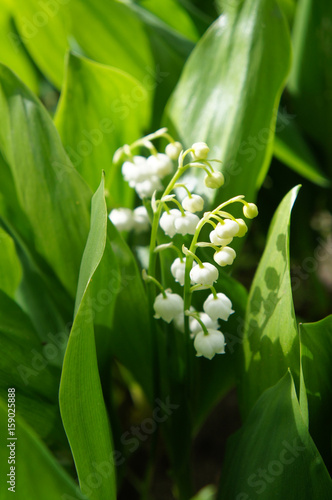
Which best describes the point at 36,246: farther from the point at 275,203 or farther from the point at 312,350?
the point at 275,203

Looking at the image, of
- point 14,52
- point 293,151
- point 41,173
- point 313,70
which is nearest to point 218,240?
point 41,173

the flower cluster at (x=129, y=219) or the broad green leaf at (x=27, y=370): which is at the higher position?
the flower cluster at (x=129, y=219)

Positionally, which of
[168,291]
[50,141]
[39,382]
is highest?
[50,141]

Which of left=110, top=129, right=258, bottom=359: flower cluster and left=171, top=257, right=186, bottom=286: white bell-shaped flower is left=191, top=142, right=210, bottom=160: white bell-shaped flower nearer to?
left=110, top=129, right=258, bottom=359: flower cluster

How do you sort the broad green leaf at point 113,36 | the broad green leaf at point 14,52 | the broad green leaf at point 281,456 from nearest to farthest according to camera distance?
the broad green leaf at point 281,456
the broad green leaf at point 113,36
the broad green leaf at point 14,52

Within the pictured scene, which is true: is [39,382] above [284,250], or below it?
below

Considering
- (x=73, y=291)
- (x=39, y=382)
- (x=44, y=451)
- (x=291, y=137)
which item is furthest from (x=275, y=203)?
(x=44, y=451)

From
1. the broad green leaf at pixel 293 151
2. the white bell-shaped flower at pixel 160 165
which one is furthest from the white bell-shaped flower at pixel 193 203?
the broad green leaf at pixel 293 151

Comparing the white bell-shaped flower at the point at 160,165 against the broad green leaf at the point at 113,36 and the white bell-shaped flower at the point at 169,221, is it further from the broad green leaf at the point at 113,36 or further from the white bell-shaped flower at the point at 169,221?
the broad green leaf at the point at 113,36
